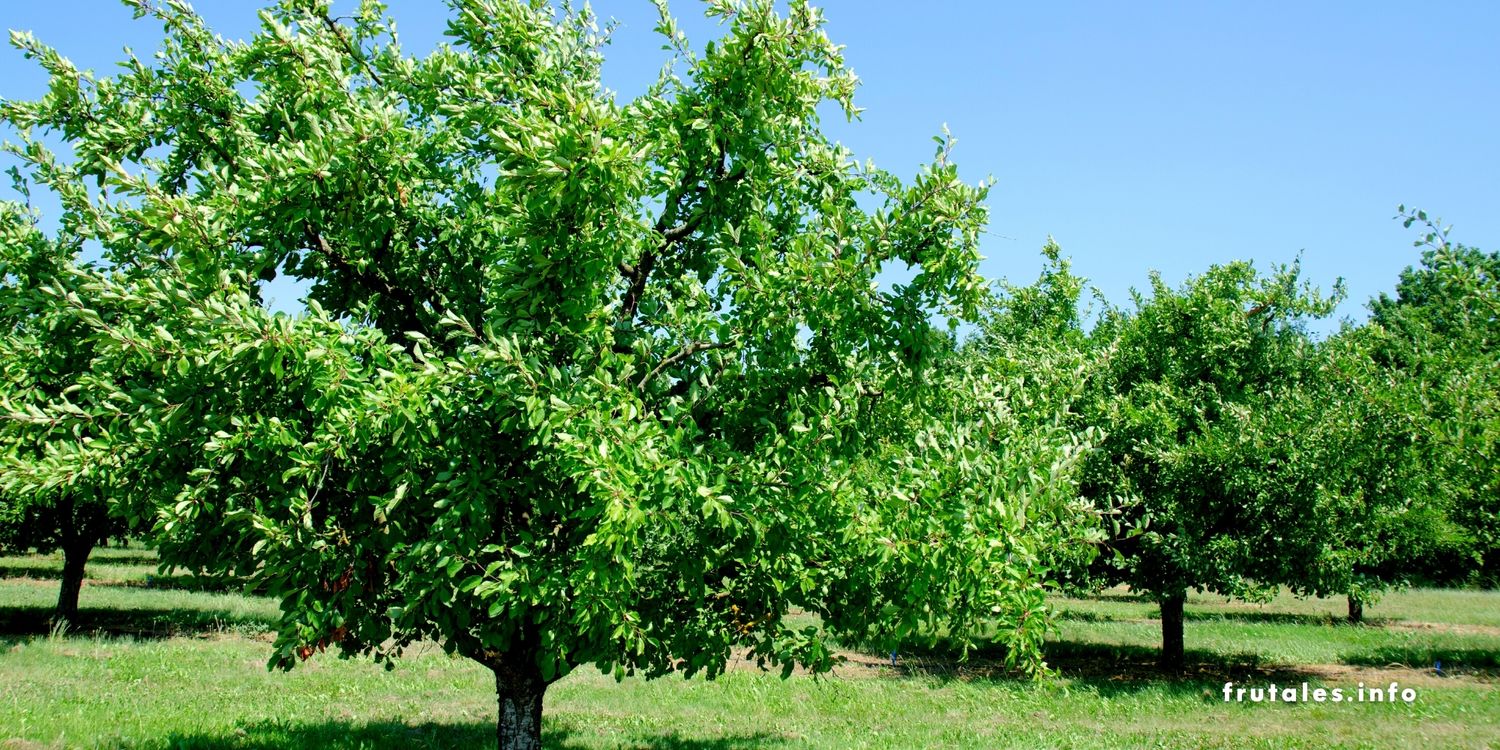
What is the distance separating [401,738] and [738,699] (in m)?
6.47

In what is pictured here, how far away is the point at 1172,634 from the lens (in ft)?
77.3

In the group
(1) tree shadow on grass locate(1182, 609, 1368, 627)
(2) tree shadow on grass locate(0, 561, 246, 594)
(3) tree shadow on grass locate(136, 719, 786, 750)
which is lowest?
(2) tree shadow on grass locate(0, 561, 246, 594)

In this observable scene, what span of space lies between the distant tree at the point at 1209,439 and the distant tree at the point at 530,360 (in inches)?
464

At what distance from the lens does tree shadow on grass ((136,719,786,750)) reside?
39.7 feet

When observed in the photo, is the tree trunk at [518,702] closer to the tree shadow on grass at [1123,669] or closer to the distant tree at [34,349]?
the distant tree at [34,349]

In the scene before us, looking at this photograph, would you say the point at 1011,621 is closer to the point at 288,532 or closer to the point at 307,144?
the point at 288,532

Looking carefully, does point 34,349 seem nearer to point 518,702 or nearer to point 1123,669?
point 518,702

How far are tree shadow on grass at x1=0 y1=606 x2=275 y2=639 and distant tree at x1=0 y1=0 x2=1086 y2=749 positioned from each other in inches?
767

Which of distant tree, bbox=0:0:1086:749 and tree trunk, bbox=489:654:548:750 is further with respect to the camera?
tree trunk, bbox=489:654:548:750

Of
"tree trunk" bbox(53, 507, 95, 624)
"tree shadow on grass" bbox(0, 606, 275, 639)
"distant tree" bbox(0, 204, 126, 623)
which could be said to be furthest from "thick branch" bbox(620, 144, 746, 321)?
"tree trunk" bbox(53, 507, 95, 624)

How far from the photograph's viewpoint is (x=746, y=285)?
734 centimetres

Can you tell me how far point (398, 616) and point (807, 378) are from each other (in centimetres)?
376

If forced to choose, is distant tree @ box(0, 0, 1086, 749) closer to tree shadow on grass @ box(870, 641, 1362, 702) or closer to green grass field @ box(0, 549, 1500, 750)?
green grass field @ box(0, 549, 1500, 750)

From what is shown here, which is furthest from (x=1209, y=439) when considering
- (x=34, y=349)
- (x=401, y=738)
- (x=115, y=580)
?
(x=115, y=580)
